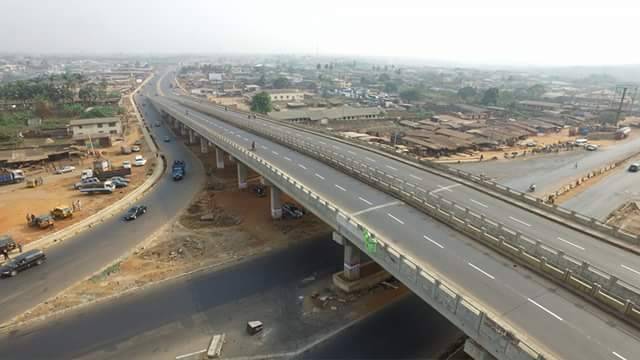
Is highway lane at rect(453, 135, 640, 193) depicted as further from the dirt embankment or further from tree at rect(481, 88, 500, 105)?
tree at rect(481, 88, 500, 105)

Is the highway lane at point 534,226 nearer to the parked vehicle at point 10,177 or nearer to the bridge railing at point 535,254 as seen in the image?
the bridge railing at point 535,254

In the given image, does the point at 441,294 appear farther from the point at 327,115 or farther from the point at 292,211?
the point at 327,115

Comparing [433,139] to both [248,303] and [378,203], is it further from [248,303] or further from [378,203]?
[248,303]

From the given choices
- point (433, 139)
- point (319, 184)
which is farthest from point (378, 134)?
point (319, 184)

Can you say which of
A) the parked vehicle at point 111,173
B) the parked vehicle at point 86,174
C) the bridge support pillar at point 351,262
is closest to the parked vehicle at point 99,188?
the parked vehicle at point 111,173

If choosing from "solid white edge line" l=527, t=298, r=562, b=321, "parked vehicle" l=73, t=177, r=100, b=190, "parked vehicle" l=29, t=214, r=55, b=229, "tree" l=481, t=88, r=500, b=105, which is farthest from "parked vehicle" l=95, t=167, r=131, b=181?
"tree" l=481, t=88, r=500, b=105

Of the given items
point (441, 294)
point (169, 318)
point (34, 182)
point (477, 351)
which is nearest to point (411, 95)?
point (34, 182)
